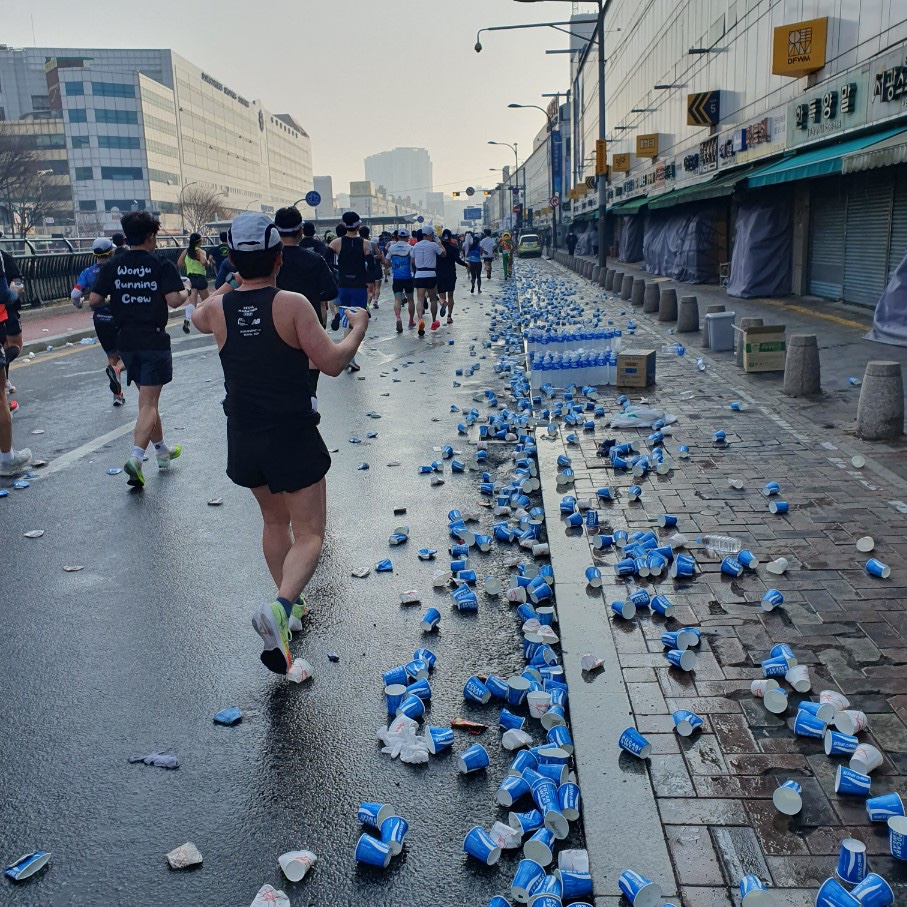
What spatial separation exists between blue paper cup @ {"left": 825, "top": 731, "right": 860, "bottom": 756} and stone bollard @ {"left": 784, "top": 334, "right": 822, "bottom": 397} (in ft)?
23.9

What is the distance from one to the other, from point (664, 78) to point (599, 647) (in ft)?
128

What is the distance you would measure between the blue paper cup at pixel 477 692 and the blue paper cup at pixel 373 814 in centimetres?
91

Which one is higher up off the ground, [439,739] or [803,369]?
[803,369]

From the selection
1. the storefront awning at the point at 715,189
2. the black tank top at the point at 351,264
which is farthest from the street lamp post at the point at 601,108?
the black tank top at the point at 351,264

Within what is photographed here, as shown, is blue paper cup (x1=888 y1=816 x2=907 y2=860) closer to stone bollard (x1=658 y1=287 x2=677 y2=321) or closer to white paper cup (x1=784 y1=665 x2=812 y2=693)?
white paper cup (x1=784 y1=665 x2=812 y2=693)

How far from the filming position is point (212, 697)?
416 cm

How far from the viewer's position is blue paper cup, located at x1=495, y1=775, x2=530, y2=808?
3.25 metres

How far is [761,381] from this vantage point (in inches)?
441

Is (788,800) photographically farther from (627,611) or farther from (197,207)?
(197,207)

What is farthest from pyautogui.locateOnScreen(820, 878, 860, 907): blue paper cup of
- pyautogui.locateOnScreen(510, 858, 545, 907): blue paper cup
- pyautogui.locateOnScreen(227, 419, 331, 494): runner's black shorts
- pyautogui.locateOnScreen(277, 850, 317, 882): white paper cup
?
pyautogui.locateOnScreen(227, 419, 331, 494): runner's black shorts

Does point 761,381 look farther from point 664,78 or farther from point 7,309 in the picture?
point 664,78

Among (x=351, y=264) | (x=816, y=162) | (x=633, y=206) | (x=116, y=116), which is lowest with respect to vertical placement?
(x=351, y=264)

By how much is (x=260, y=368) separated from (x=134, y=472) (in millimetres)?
3841

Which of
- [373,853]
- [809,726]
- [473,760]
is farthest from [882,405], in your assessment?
[373,853]
